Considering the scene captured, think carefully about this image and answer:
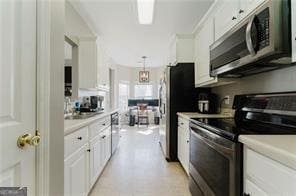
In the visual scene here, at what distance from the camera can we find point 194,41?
402 centimetres

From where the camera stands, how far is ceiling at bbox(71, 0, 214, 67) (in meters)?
3.08

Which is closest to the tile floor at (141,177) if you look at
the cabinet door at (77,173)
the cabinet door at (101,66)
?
the cabinet door at (77,173)

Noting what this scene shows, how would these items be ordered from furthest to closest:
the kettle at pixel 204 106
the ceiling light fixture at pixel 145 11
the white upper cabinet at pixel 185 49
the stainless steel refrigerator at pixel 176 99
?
the white upper cabinet at pixel 185 49 → the stainless steel refrigerator at pixel 176 99 → the kettle at pixel 204 106 → the ceiling light fixture at pixel 145 11

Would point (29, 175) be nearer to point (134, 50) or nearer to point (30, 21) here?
point (30, 21)

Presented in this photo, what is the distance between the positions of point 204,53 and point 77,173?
2.36 metres

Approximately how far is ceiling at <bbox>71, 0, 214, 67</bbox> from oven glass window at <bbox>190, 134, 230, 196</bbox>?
1.95 m

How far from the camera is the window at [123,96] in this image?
9.39 m

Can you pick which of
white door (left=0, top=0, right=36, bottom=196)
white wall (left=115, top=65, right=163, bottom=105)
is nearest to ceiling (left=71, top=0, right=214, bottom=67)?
white door (left=0, top=0, right=36, bottom=196)

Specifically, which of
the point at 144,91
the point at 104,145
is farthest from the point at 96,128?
the point at 144,91

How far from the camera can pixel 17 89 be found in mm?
986

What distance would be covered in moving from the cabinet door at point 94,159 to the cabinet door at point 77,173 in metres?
0.20

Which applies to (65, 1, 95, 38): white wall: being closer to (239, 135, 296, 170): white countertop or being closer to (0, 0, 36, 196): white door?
(0, 0, 36, 196): white door

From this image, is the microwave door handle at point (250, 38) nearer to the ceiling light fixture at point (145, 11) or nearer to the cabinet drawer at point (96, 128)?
the ceiling light fixture at point (145, 11)

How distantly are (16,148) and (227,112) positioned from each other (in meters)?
2.64
